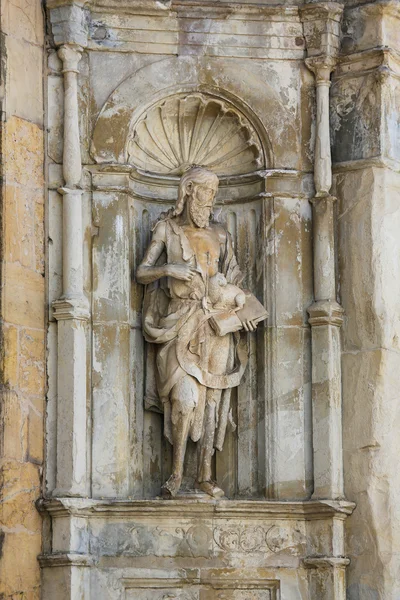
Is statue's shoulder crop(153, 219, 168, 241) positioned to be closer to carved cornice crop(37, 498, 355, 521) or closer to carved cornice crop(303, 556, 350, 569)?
carved cornice crop(37, 498, 355, 521)

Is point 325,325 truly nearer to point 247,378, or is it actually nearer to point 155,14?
point 247,378

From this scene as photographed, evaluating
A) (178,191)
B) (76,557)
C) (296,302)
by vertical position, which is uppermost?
(178,191)

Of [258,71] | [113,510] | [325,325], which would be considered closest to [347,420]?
[325,325]

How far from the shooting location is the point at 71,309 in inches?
592

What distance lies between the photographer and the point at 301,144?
1578 cm

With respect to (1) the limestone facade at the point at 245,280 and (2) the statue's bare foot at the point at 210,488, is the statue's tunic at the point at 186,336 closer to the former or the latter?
(1) the limestone facade at the point at 245,280

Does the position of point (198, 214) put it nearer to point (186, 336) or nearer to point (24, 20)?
point (186, 336)

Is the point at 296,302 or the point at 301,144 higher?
the point at 301,144

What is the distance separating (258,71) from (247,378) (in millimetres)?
2633

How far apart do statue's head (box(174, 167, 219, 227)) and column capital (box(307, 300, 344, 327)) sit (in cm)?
117

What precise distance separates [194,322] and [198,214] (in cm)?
92

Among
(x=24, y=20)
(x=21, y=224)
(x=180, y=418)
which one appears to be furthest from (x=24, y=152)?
(x=180, y=418)

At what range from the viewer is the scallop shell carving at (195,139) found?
1584 centimetres

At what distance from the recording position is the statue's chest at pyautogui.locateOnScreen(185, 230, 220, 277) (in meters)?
15.5
